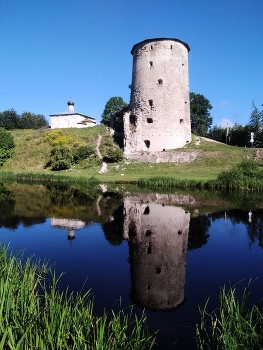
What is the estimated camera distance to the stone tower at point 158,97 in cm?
2952

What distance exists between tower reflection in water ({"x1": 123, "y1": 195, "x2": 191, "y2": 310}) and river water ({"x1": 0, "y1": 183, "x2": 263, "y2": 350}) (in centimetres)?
2

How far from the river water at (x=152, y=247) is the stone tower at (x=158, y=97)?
630 inches

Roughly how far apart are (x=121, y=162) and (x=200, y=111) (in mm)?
26027

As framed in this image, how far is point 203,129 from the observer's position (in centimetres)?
4800

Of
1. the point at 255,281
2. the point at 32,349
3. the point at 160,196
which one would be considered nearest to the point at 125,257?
the point at 255,281

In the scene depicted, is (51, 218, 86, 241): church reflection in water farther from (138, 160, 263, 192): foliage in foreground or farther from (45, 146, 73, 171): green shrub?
(45, 146, 73, 171): green shrub

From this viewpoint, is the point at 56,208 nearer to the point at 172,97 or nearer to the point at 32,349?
the point at 32,349

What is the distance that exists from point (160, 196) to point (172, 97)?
17.2 metres

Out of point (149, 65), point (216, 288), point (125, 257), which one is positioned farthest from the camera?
point (149, 65)

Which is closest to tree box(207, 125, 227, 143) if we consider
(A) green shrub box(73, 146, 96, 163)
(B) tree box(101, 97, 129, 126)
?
(B) tree box(101, 97, 129, 126)

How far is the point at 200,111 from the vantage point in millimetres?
48188

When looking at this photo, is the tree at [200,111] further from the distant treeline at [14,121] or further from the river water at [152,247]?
the distant treeline at [14,121]

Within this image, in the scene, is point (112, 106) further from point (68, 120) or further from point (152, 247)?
point (152, 247)

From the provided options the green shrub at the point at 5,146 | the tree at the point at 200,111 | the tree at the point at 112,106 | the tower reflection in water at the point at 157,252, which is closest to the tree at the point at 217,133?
the tree at the point at 200,111
